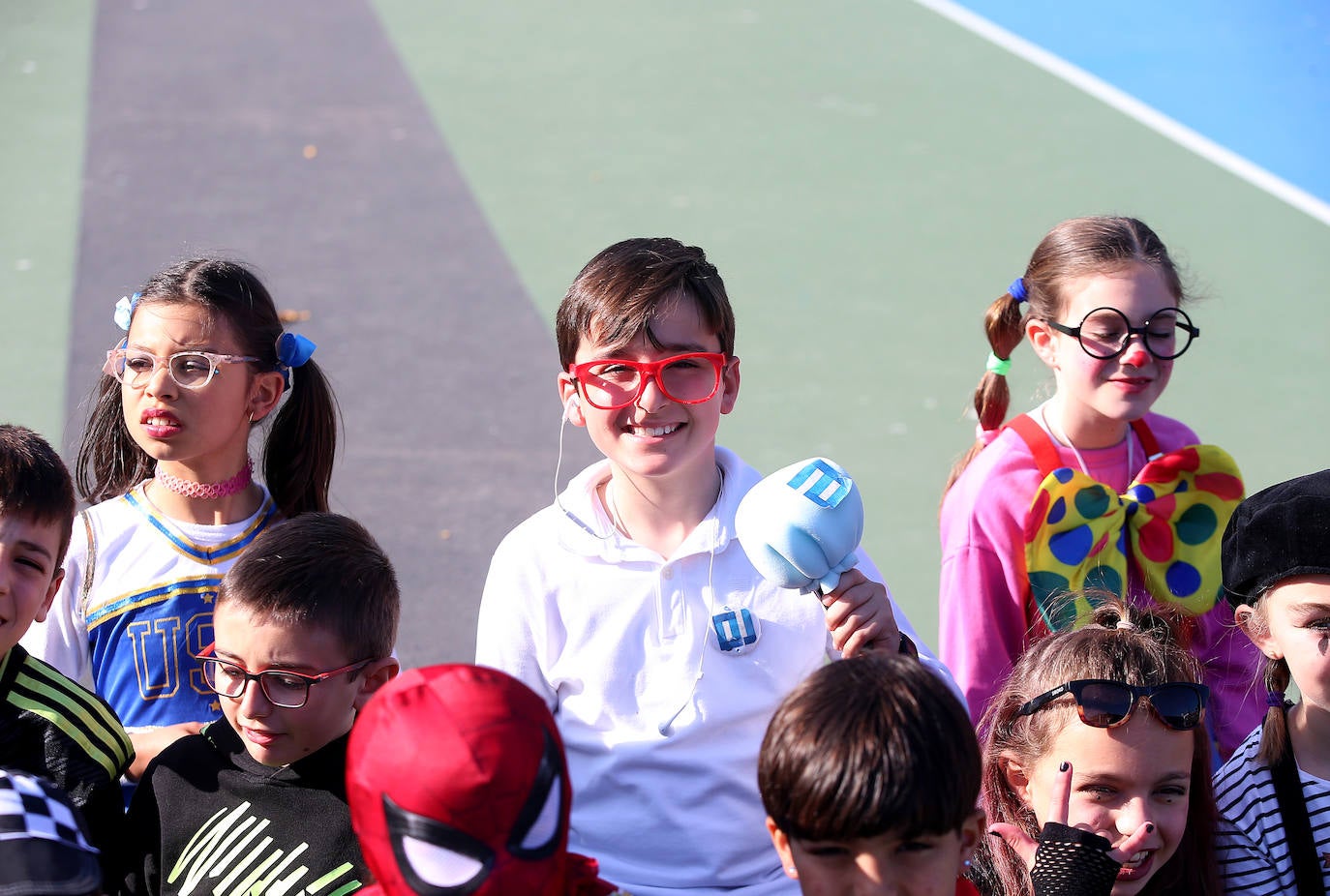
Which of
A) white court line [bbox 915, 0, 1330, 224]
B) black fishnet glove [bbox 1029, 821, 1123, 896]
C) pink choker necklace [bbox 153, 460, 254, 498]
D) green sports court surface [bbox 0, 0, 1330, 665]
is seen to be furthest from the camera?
white court line [bbox 915, 0, 1330, 224]

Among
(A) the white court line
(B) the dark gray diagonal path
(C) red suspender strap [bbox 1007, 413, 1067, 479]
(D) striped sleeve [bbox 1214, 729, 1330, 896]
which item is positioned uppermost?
(A) the white court line

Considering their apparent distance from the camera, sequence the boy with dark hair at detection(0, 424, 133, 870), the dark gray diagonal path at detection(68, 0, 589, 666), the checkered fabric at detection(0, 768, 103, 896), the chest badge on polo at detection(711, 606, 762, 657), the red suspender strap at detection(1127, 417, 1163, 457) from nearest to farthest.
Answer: the checkered fabric at detection(0, 768, 103, 896) → the boy with dark hair at detection(0, 424, 133, 870) → the chest badge on polo at detection(711, 606, 762, 657) → the red suspender strap at detection(1127, 417, 1163, 457) → the dark gray diagonal path at detection(68, 0, 589, 666)

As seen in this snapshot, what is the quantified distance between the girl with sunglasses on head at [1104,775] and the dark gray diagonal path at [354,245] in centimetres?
223

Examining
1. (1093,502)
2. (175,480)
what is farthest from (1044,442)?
(175,480)

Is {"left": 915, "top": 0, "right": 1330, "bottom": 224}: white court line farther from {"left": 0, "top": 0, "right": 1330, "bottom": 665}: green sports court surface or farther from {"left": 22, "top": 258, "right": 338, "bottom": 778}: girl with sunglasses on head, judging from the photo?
{"left": 22, "top": 258, "right": 338, "bottom": 778}: girl with sunglasses on head

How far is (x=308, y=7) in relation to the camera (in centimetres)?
995

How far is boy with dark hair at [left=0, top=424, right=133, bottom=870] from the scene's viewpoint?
2.40 m

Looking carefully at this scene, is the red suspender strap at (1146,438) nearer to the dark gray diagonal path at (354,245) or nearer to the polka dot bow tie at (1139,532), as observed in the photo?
the polka dot bow tie at (1139,532)

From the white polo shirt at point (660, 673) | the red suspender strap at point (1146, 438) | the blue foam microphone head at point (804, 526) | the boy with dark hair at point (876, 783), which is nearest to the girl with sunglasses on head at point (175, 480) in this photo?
the white polo shirt at point (660, 673)

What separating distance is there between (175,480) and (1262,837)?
2314mm

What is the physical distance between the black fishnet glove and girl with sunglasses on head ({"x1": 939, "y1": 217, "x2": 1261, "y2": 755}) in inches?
Answer: 33.0

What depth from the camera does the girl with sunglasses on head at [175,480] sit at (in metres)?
2.95

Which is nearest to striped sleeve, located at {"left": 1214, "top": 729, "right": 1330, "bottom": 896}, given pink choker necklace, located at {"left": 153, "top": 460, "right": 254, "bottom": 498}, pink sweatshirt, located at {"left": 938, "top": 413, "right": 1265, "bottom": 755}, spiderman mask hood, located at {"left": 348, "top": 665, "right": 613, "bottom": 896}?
pink sweatshirt, located at {"left": 938, "top": 413, "right": 1265, "bottom": 755}

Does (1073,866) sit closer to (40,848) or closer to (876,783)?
(876,783)
